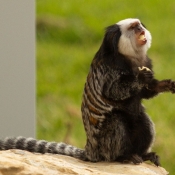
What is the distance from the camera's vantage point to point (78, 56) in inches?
286

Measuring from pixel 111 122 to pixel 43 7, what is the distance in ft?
14.2

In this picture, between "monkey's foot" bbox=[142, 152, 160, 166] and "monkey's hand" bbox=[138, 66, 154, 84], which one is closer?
"monkey's hand" bbox=[138, 66, 154, 84]

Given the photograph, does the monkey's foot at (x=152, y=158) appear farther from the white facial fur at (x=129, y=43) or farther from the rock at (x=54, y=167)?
the white facial fur at (x=129, y=43)

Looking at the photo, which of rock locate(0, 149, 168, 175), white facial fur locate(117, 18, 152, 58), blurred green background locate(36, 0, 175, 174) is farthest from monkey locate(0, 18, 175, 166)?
blurred green background locate(36, 0, 175, 174)

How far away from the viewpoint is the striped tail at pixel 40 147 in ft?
13.5

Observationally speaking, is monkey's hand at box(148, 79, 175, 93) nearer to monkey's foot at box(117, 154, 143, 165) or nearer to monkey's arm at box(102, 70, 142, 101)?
monkey's arm at box(102, 70, 142, 101)

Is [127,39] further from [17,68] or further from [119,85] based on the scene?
[17,68]

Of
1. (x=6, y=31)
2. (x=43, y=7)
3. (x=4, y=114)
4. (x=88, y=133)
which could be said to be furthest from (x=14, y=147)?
(x=43, y=7)

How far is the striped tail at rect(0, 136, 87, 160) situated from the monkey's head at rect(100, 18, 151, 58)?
25.3 inches

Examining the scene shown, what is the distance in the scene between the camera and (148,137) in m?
4.07

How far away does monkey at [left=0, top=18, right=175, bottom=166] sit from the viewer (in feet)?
12.8

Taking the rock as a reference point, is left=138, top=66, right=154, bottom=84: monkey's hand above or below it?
above

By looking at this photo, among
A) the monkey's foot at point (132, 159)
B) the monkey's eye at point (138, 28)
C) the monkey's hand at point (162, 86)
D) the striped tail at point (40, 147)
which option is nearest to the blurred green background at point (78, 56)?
the striped tail at point (40, 147)

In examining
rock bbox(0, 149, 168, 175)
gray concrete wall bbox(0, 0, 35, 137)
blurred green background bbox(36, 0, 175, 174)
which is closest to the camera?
rock bbox(0, 149, 168, 175)
